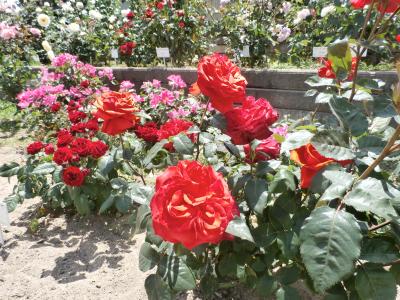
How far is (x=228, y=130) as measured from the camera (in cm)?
96

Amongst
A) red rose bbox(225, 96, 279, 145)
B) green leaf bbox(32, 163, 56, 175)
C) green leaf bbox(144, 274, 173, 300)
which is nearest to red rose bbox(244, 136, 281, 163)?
red rose bbox(225, 96, 279, 145)

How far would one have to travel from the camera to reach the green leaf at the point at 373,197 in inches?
25.7

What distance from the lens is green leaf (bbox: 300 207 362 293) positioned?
65 cm

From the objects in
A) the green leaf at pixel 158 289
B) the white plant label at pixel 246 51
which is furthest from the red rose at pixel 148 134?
the white plant label at pixel 246 51

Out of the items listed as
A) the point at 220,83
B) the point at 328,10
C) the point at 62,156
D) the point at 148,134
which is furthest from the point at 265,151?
the point at 328,10

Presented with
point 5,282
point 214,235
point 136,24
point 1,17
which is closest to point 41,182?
point 5,282

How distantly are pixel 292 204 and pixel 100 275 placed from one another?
1.02 meters

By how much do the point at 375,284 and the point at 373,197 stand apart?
22 centimetres

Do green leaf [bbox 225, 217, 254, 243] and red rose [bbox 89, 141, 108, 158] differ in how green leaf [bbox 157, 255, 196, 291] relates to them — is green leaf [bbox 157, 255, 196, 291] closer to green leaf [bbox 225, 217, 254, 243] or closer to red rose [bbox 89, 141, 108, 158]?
green leaf [bbox 225, 217, 254, 243]

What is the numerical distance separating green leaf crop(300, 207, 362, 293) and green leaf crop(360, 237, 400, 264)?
0.46 ft

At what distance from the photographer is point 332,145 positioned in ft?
2.55

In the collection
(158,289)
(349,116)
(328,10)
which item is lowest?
(158,289)

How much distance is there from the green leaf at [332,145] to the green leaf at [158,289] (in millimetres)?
539

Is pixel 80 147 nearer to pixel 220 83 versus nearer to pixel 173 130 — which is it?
pixel 173 130
